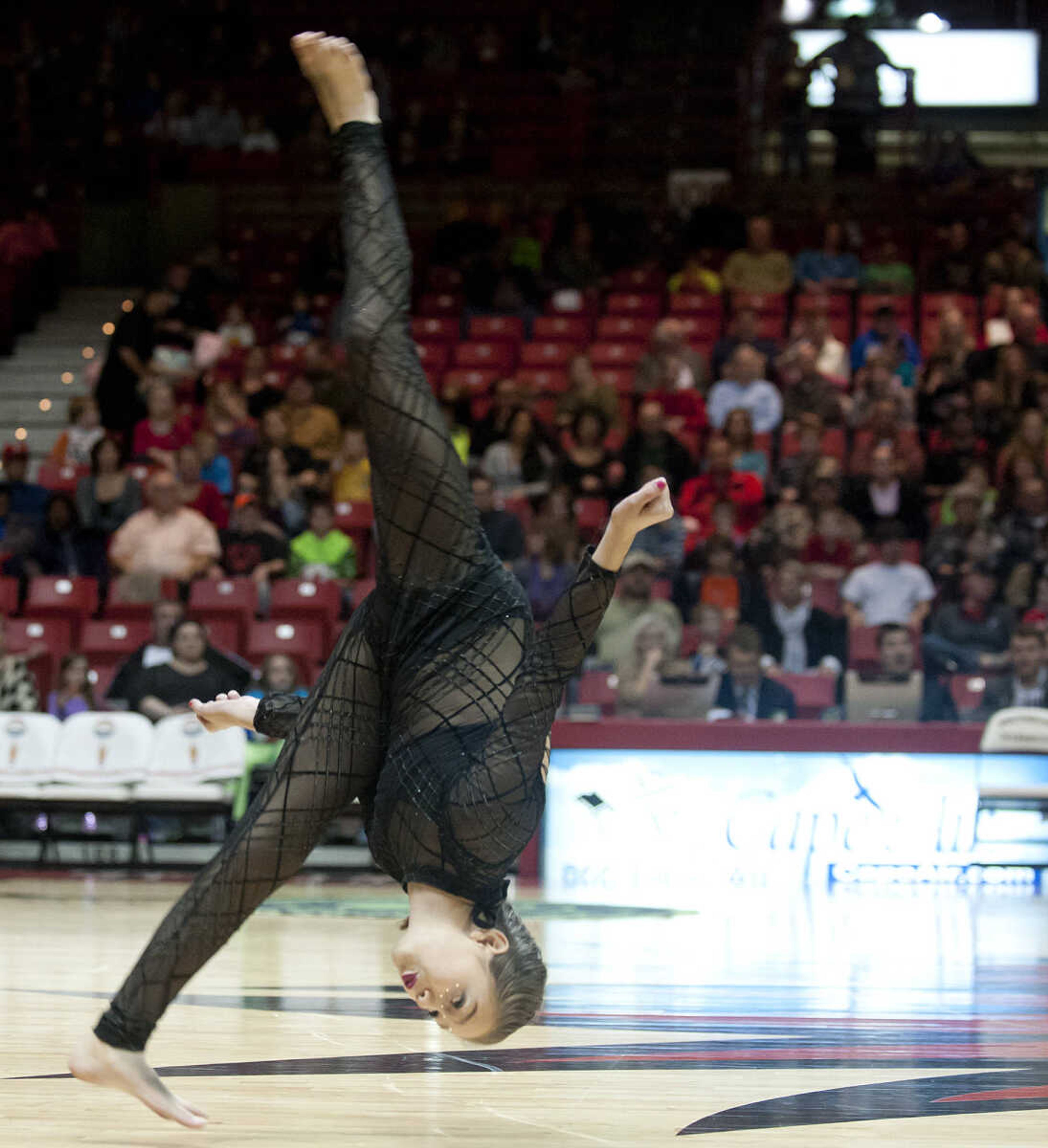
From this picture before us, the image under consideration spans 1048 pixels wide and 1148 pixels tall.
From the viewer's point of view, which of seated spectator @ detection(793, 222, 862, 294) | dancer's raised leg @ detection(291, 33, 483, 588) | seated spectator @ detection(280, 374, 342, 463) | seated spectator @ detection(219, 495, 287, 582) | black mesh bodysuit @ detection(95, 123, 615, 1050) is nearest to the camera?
black mesh bodysuit @ detection(95, 123, 615, 1050)

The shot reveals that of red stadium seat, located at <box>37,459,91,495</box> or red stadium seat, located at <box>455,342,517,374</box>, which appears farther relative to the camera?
red stadium seat, located at <box>455,342,517,374</box>

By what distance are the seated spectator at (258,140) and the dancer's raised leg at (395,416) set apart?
13.9 metres

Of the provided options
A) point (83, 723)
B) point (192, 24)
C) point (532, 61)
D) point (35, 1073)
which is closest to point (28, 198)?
point (192, 24)

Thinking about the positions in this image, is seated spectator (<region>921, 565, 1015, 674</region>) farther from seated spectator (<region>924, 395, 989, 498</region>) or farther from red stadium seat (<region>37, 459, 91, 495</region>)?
red stadium seat (<region>37, 459, 91, 495</region>)

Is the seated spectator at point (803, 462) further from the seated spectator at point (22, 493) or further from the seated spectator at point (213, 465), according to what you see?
the seated spectator at point (22, 493)

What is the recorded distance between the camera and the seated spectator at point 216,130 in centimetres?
1727

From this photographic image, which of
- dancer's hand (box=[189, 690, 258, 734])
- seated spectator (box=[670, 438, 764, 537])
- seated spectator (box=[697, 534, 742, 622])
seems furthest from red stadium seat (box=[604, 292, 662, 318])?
dancer's hand (box=[189, 690, 258, 734])

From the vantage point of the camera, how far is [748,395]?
12914 mm

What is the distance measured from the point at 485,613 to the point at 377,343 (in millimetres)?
611

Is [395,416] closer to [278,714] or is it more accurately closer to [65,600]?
[278,714]

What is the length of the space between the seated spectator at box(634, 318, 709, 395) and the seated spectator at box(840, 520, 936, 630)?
269 cm

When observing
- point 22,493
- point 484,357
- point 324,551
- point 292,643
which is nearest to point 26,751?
point 292,643

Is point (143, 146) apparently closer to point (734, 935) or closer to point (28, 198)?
point (28, 198)

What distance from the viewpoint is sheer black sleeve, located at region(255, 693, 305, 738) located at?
12.6 feet
